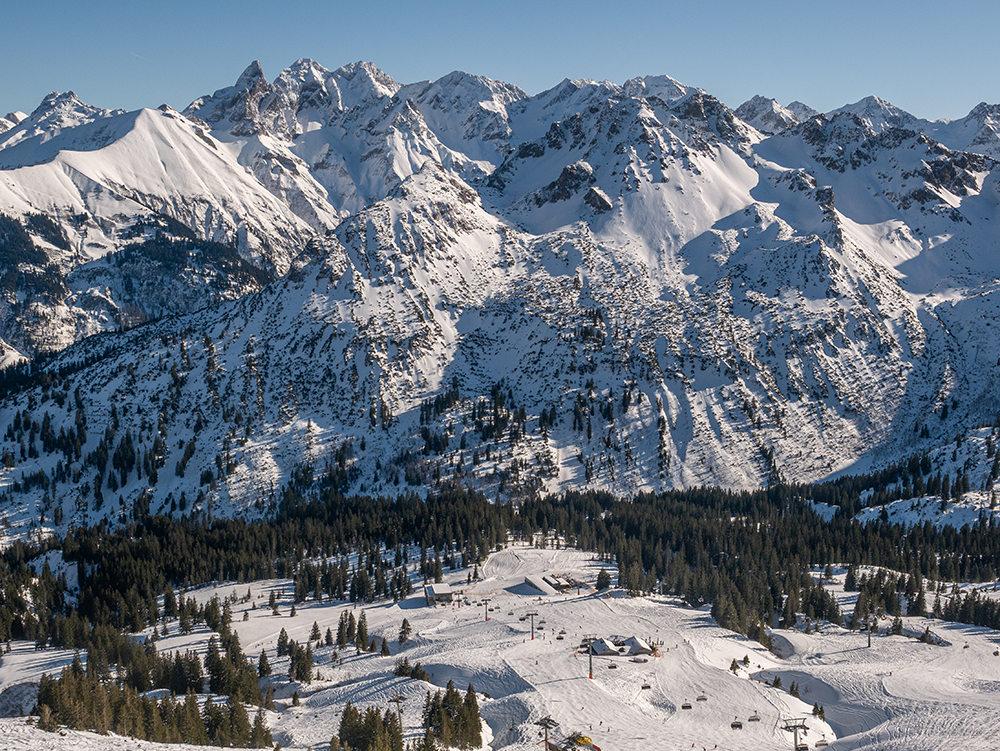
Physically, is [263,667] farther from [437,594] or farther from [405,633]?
[437,594]

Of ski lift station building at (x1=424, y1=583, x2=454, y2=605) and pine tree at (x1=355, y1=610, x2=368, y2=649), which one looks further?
ski lift station building at (x1=424, y1=583, x2=454, y2=605)

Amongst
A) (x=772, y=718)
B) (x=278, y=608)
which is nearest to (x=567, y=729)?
(x=772, y=718)

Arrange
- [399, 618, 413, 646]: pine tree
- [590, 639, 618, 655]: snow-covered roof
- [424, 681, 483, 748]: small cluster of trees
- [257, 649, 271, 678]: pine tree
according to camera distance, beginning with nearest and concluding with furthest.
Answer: [424, 681, 483, 748]: small cluster of trees < [257, 649, 271, 678]: pine tree < [590, 639, 618, 655]: snow-covered roof < [399, 618, 413, 646]: pine tree

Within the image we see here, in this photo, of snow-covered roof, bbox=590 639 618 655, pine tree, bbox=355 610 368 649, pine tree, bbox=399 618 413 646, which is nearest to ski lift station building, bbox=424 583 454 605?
pine tree, bbox=399 618 413 646

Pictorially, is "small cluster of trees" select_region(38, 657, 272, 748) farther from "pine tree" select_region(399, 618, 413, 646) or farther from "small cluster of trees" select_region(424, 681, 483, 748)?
"pine tree" select_region(399, 618, 413, 646)

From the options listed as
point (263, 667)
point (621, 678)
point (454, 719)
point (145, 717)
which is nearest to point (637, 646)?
point (621, 678)

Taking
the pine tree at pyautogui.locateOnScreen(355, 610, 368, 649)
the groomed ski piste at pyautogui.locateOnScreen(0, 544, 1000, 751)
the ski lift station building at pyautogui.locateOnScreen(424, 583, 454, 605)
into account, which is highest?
the ski lift station building at pyautogui.locateOnScreen(424, 583, 454, 605)
